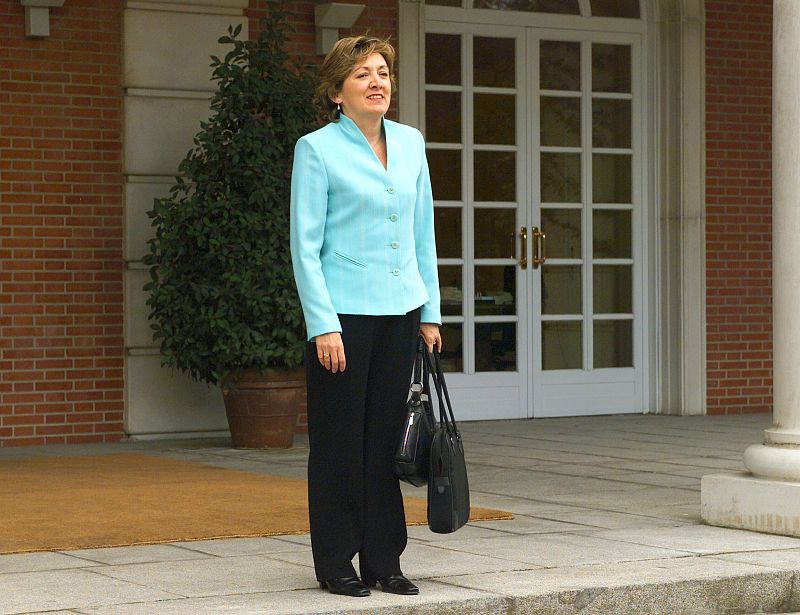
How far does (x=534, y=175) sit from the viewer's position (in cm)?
1005

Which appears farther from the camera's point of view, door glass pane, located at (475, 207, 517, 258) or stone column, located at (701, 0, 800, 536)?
door glass pane, located at (475, 207, 517, 258)

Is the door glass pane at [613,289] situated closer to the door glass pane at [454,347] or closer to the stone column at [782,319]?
the door glass pane at [454,347]

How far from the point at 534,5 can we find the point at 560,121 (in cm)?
77

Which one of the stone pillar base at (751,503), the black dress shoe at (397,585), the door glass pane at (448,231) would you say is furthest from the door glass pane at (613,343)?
the black dress shoe at (397,585)

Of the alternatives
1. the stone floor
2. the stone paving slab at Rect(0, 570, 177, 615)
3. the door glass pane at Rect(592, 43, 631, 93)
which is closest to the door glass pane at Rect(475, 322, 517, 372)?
the door glass pane at Rect(592, 43, 631, 93)

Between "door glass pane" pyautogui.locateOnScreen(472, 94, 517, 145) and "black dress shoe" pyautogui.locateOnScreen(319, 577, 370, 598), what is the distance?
611cm

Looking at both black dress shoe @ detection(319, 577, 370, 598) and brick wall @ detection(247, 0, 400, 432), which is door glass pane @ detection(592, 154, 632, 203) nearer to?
brick wall @ detection(247, 0, 400, 432)

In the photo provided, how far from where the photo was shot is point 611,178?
408 inches

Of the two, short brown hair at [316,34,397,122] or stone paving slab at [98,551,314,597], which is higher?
short brown hair at [316,34,397,122]

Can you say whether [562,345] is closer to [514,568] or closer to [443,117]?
[443,117]

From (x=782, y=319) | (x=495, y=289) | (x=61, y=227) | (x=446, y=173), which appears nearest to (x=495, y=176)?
(x=446, y=173)

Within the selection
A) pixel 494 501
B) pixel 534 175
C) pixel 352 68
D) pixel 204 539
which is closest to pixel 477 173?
pixel 534 175

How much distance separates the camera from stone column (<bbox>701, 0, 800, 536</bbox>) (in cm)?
533

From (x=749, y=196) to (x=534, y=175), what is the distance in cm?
162
